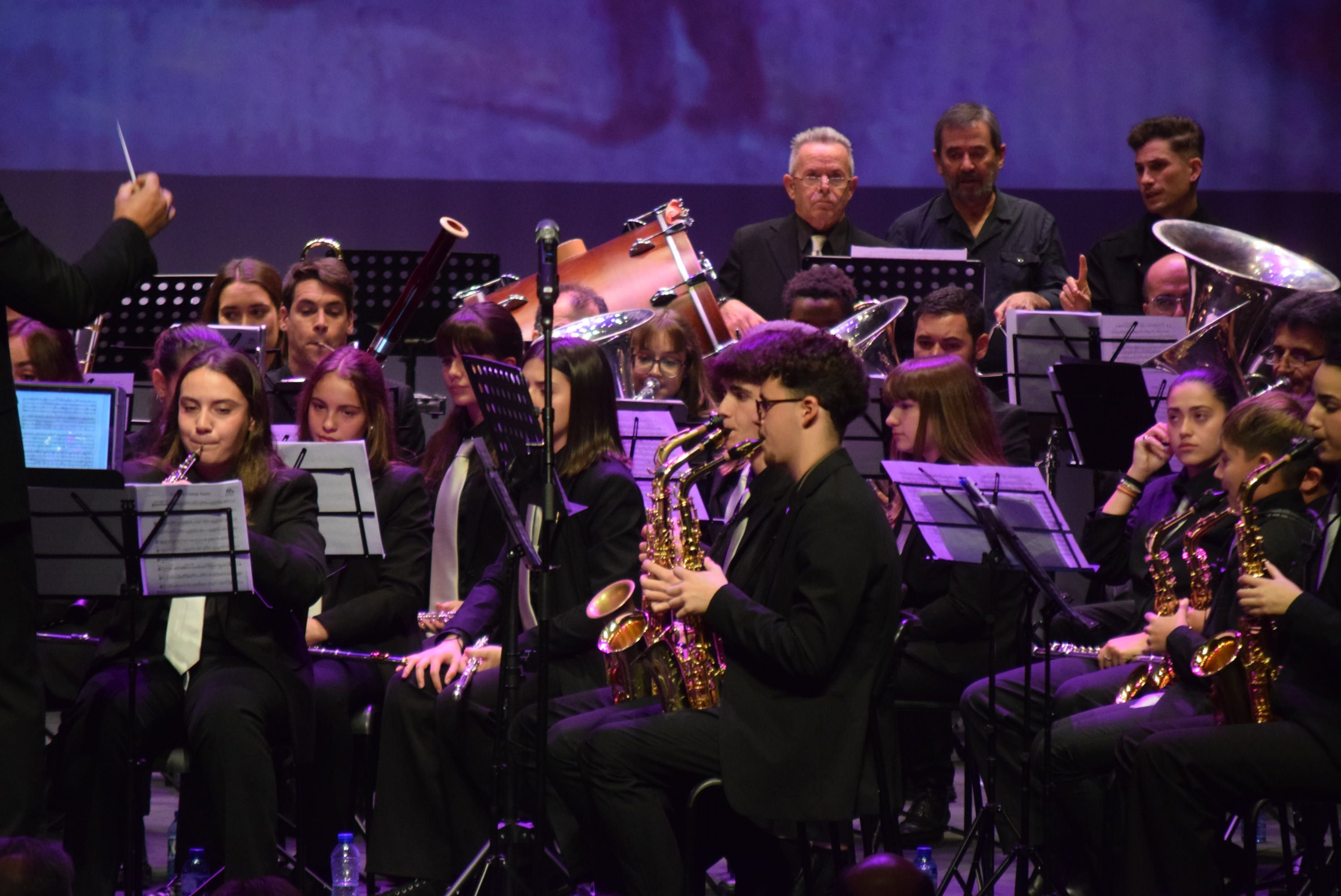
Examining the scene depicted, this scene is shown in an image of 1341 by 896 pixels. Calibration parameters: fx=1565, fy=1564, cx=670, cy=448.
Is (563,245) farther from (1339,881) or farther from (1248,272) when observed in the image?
(1339,881)

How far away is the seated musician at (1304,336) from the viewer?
452 centimetres

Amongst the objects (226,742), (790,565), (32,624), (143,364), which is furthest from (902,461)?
(143,364)

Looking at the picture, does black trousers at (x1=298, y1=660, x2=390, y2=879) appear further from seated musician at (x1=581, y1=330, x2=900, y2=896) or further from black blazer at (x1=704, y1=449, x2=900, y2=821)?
black blazer at (x1=704, y1=449, x2=900, y2=821)

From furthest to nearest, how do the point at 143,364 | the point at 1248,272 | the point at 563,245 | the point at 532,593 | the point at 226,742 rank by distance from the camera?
the point at 563,245 → the point at 143,364 → the point at 1248,272 → the point at 226,742 → the point at 532,593

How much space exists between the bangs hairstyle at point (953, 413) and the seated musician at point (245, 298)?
2527mm

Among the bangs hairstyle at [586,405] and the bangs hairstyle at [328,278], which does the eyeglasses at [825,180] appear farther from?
the bangs hairstyle at [586,405]

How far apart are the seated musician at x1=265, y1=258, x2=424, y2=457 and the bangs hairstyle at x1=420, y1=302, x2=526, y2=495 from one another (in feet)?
1.79

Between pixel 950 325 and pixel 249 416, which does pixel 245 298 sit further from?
pixel 950 325

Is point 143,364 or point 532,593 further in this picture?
point 143,364

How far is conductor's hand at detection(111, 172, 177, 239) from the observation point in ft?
11.1

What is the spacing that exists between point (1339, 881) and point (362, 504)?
8.68ft

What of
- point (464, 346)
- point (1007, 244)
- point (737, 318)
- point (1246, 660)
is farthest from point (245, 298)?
point (1246, 660)

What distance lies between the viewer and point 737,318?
652 centimetres

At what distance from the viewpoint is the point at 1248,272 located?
5.25m
